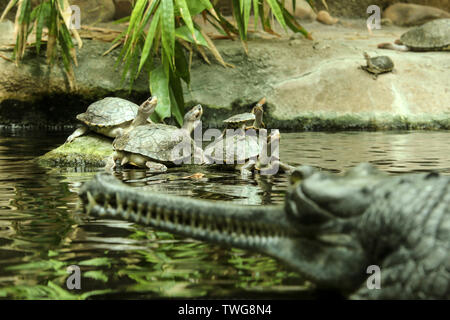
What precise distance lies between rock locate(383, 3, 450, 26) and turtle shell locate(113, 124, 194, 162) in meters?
13.2

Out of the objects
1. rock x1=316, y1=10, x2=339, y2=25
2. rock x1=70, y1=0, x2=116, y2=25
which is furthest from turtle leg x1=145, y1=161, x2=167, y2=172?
rock x1=316, y1=10, x2=339, y2=25

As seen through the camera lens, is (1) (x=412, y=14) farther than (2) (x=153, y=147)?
Yes

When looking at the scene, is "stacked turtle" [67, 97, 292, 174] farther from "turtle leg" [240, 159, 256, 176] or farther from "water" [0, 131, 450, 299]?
"water" [0, 131, 450, 299]

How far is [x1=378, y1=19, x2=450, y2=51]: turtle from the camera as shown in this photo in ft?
41.3

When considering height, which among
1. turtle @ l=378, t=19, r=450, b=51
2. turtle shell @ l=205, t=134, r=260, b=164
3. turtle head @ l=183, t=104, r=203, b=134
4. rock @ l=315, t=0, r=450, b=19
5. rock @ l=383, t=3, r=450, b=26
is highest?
rock @ l=315, t=0, r=450, b=19

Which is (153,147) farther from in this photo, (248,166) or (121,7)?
(121,7)

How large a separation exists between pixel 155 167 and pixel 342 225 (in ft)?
13.0

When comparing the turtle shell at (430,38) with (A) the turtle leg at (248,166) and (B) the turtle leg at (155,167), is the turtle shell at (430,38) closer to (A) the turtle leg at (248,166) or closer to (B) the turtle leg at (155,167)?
(A) the turtle leg at (248,166)

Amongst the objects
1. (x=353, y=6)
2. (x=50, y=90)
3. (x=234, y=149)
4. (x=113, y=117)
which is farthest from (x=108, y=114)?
(x=353, y=6)

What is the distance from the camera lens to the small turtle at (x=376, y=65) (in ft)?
34.3

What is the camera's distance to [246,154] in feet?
17.7

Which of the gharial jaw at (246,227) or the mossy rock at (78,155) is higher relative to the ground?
the gharial jaw at (246,227)

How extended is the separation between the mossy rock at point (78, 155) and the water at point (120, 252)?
0.82 metres

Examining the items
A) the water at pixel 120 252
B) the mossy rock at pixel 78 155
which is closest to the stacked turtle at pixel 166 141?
the mossy rock at pixel 78 155
